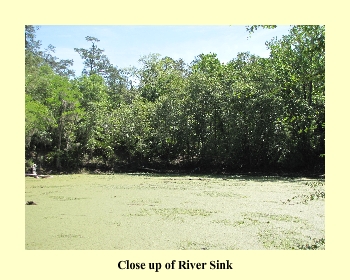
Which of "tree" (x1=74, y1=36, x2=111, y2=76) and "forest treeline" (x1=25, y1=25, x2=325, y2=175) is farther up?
"tree" (x1=74, y1=36, x2=111, y2=76)

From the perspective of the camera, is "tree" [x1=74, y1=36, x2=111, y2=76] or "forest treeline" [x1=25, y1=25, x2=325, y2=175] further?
"tree" [x1=74, y1=36, x2=111, y2=76]

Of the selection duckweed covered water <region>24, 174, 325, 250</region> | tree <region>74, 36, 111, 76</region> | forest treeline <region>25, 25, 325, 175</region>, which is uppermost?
tree <region>74, 36, 111, 76</region>

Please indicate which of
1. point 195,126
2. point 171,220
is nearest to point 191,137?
point 195,126

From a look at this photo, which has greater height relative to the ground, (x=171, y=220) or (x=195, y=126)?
(x=195, y=126)

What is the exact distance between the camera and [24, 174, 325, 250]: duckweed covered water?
4.23 meters

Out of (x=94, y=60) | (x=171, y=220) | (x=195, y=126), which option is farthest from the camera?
(x=94, y=60)

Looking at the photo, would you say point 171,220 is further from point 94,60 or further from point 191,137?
point 94,60

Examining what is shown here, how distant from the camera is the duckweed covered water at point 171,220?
4230 millimetres

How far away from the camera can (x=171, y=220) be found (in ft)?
17.9

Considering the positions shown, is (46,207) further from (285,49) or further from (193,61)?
(193,61)

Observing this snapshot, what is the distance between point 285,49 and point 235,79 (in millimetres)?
2659

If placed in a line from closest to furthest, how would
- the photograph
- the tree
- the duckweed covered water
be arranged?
the duckweed covered water, the photograph, the tree

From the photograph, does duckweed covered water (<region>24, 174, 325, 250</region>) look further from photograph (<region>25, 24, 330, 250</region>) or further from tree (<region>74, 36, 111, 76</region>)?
tree (<region>74, 36, 111, 76</region>)

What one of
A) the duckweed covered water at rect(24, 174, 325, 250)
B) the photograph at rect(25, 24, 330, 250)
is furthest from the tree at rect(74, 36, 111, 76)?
the duckweed covered water at rect(24, 174, 325, 250)
